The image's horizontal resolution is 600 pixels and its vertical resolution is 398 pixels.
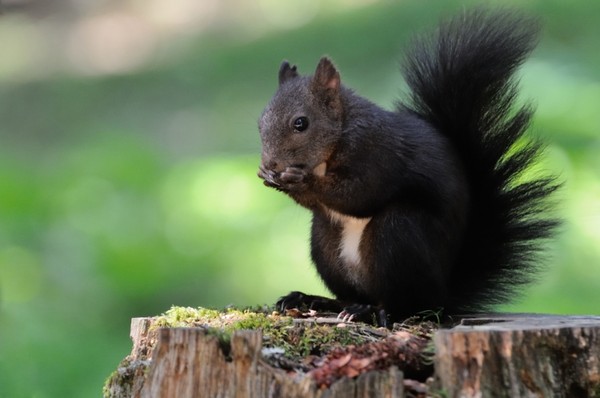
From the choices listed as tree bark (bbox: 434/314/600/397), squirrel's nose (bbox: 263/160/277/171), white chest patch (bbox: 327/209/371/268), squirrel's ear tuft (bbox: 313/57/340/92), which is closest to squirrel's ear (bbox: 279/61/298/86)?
squirrel's ear tuft (bbox: 313/57/340/92)

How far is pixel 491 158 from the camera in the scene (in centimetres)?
274

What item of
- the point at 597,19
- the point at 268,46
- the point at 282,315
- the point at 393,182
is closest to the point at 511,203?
the point at 393,182

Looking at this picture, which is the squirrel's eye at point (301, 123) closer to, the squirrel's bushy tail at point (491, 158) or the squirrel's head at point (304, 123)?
the squirrel's head at point (304, 123)

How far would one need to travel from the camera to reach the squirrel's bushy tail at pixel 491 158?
2.73 m

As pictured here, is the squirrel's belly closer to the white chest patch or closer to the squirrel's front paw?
the white chest patch

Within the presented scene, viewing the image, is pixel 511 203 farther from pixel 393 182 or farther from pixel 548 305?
pixel 548 305

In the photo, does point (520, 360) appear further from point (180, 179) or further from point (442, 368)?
point (180, 179)

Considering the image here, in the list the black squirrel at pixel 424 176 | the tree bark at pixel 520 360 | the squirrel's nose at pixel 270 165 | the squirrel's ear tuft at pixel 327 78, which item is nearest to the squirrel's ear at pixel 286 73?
the black squirrel at pixel 424 176

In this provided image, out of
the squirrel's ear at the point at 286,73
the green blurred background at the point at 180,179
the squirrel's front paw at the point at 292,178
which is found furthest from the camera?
the green blurred background at the point at 180,179

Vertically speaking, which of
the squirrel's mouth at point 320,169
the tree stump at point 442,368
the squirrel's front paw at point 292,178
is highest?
the squirrel's mouth at point 320,169

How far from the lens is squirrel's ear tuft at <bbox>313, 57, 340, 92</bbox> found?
8.83 ft

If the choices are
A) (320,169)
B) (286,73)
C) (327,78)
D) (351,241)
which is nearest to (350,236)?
(351,241)

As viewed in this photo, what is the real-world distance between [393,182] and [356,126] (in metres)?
0.19

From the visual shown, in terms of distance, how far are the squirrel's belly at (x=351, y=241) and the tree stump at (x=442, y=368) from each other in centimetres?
75
